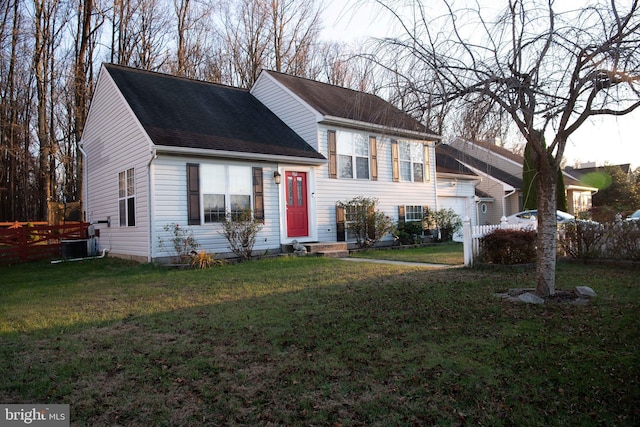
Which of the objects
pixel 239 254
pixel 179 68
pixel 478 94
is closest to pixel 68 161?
pixel 179 68

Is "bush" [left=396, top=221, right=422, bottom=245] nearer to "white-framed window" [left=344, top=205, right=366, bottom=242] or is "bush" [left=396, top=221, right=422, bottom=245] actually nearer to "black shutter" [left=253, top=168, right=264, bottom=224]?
"white-framed window" [left=344, top=205, right=366, bottom=242]

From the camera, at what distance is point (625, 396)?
121 inches

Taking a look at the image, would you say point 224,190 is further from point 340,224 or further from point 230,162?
point 340,224

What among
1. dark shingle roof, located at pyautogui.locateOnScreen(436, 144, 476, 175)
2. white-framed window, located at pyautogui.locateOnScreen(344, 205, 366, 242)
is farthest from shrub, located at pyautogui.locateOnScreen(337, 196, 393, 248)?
dark shingle roof, located at pyautogui.locateOnScreen(436, 144, 476, 175)

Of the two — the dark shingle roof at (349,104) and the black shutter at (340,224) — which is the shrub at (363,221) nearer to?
the black shutter at (340,224)

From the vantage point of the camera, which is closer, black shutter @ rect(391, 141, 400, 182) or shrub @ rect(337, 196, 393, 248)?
shrub @ rect(337, 196, 393, 248)

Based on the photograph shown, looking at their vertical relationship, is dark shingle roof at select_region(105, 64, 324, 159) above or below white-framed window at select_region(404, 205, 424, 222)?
above

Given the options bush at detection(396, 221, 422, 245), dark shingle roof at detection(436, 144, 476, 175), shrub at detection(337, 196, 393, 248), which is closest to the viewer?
shrub at detection(337, 196, 393, 248)

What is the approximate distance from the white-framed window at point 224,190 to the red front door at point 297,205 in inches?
58.2

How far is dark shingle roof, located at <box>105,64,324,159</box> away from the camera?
11560mm

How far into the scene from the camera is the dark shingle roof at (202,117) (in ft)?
37.9

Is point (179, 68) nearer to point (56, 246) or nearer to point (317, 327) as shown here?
point (56, 246)

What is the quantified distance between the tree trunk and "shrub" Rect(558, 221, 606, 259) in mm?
4562

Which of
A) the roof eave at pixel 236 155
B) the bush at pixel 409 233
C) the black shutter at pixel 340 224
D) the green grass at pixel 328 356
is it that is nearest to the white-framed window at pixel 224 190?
the roof eave at pixel 236 155
